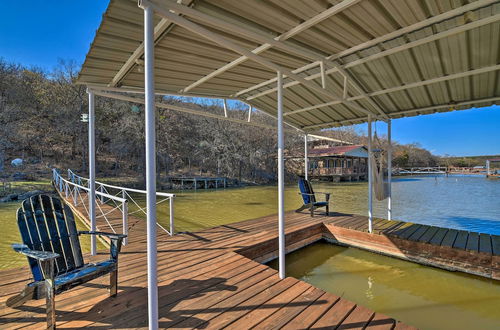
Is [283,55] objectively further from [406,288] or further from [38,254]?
[406,288]

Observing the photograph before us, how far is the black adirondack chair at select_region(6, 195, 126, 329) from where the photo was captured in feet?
5.82

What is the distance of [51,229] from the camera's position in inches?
89.7

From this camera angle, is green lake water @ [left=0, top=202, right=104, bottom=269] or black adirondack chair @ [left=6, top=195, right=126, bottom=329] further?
green lake water @ [left=0, top=202, right=104, bottom=269]

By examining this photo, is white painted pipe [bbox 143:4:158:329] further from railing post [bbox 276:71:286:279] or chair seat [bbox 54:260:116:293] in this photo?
railing post [bbox 276:71:286:279]

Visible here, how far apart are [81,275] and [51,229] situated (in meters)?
0.65

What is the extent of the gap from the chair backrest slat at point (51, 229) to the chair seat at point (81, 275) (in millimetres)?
232

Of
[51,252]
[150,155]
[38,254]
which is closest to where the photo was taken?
[150,155]

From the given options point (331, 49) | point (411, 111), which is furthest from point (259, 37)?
point (411, 111)

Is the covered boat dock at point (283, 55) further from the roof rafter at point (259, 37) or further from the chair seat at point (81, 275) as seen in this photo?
the chair seat at point (81, 275)

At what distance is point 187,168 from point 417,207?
19.7 m

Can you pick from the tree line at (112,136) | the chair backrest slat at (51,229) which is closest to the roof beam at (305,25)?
the chair backrest slat at (51,229)

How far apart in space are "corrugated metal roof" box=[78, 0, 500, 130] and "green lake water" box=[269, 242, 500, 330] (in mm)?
2684

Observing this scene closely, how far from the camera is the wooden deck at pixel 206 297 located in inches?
76.4

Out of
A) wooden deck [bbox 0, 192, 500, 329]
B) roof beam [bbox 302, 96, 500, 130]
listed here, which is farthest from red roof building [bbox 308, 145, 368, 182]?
wooden deck [bbox 0, 192, 500, 329]
